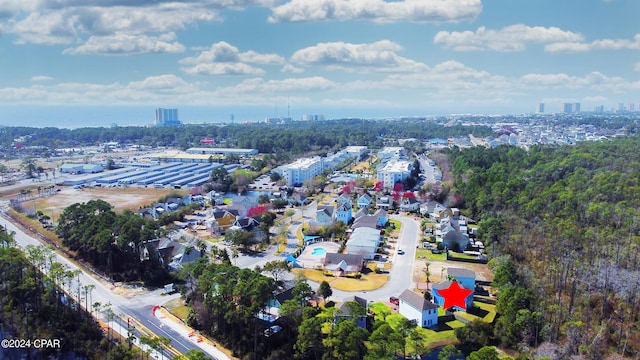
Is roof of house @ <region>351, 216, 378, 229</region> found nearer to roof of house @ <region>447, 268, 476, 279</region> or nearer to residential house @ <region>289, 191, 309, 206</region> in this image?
roof of house @ <region>447, 268, 476, 279</region>

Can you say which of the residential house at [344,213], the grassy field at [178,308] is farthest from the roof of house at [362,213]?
the grassy field at [178,308]

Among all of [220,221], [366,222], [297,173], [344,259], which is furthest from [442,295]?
[297,173]

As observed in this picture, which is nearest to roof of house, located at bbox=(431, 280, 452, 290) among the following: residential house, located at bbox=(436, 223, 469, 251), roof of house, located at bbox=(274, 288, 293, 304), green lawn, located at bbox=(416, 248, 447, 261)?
green lawn, located at bbox=(416, 248, 447, 261)

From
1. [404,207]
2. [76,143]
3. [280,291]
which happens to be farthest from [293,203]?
[76,143]

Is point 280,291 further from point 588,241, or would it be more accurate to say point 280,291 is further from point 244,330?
point 588,241

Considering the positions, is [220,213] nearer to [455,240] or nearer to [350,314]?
[455,240]

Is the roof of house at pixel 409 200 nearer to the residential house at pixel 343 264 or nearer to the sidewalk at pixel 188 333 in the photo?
the residential house at pixel 343 264
